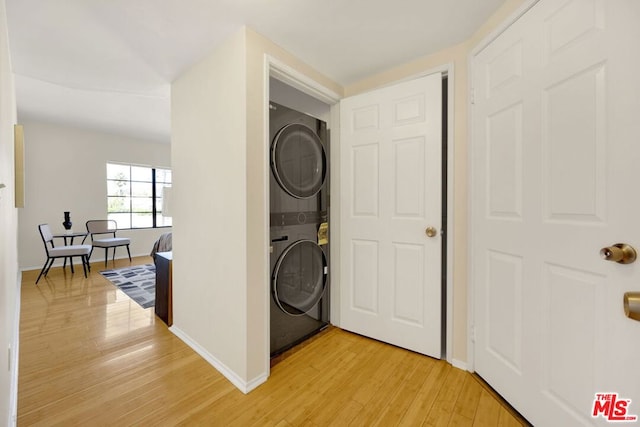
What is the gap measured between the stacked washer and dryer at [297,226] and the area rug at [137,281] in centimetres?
190

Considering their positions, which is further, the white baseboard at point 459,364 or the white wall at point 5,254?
the white baseboard at point 459,364

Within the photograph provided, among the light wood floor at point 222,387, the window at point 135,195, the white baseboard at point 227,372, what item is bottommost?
the light wood floor at point 222,387

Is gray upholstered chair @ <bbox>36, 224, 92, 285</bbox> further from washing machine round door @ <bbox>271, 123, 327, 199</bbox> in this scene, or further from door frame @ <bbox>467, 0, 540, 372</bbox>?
door frame @ <bbox>467, 0, 540, 372</bbox>

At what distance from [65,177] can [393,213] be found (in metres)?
5.78

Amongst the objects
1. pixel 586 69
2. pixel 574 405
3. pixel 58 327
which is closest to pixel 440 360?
pixel 574 405

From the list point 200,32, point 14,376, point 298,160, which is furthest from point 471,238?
point 14,376

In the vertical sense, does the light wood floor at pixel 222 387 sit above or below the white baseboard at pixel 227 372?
below

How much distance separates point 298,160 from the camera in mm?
2008

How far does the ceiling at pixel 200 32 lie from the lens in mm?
1425

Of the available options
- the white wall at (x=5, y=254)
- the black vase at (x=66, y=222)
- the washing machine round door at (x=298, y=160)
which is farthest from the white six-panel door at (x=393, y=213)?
the black vase at (x=66, y=222)

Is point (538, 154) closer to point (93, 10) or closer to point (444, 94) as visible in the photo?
point (444, 94)

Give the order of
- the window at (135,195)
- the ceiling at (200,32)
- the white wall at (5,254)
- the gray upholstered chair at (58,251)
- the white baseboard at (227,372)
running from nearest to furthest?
the white wall at (5,254) < the ceiling at (200,32) < the white baseboard at (227,372) < the gray upholstered chair at (58,251) < the window at (135,195)

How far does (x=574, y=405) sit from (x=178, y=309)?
100 inches

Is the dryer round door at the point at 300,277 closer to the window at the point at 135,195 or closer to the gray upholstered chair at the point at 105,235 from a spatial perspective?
the gray upholstered chair at the point at 105,235
